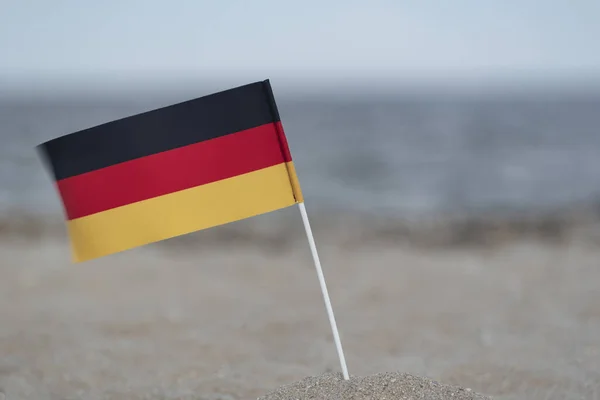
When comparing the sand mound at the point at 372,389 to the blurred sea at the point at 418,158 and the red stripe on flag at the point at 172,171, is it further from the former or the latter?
the blurred sea at the point at 418,158

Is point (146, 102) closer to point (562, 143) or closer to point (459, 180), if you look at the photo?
point (562, 143)

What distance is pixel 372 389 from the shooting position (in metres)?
3.16

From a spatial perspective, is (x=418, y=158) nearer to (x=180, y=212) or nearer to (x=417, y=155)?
(x=417, y=155)

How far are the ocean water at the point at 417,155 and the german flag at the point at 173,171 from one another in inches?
394

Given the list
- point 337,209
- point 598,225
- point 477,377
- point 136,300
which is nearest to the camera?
point 477,377

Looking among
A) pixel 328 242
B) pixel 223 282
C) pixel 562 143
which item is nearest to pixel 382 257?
pixel 328 242

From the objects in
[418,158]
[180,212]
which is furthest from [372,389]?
[418,158]

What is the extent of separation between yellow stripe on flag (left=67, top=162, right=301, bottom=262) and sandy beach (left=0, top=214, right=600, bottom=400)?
1.52 metres

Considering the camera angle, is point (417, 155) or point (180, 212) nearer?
point (180, 212)

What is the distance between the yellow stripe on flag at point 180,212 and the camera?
312 centimetres

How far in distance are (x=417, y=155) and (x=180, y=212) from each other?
20.4m

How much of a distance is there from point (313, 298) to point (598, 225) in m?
5.64

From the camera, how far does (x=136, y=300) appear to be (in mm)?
7148

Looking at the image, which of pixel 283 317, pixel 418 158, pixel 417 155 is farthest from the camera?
pixel 417 155
